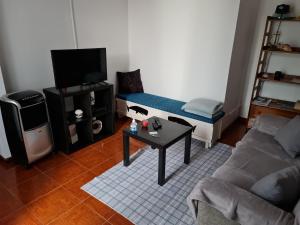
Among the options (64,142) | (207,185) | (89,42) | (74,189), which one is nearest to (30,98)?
(64,142)

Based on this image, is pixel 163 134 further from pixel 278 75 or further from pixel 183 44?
pixel 278 75

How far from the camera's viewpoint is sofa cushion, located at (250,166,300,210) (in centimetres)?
130

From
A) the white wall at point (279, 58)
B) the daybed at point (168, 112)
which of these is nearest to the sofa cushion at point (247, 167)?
the daybed at point (168, 112)

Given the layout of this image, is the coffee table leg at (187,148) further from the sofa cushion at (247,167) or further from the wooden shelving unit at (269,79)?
the wooden shelving unit at (269,79)

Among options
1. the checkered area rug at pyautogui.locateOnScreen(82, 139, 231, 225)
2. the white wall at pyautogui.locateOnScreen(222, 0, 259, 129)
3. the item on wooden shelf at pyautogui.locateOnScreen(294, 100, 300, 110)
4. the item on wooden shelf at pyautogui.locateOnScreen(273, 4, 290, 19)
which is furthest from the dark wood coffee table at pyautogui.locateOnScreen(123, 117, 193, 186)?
the item on wooden shelf at pyautogui.locateOnScreen(273, 4, 290, 19)

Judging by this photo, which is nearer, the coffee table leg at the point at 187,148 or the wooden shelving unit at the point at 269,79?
the coffee table leg at the point at 187,148

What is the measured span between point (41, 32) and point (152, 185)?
6.97 feet

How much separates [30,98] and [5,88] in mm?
391

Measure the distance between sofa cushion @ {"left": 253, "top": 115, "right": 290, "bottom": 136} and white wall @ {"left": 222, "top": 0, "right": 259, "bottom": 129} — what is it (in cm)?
72

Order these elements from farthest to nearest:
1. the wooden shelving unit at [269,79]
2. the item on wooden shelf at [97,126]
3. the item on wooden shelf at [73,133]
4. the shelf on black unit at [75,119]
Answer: the item on wooden shelf at [97,126]
the wooden shelving unit at [269,79]
the item on wooden shelf at [73,133]
the shelf on black unit at [75,119]

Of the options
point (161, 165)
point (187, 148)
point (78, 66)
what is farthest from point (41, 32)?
point (187, 148)

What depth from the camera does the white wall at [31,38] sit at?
238cm

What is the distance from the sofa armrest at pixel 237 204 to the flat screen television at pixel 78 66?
195 centimetres

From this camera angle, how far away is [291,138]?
2064mm
